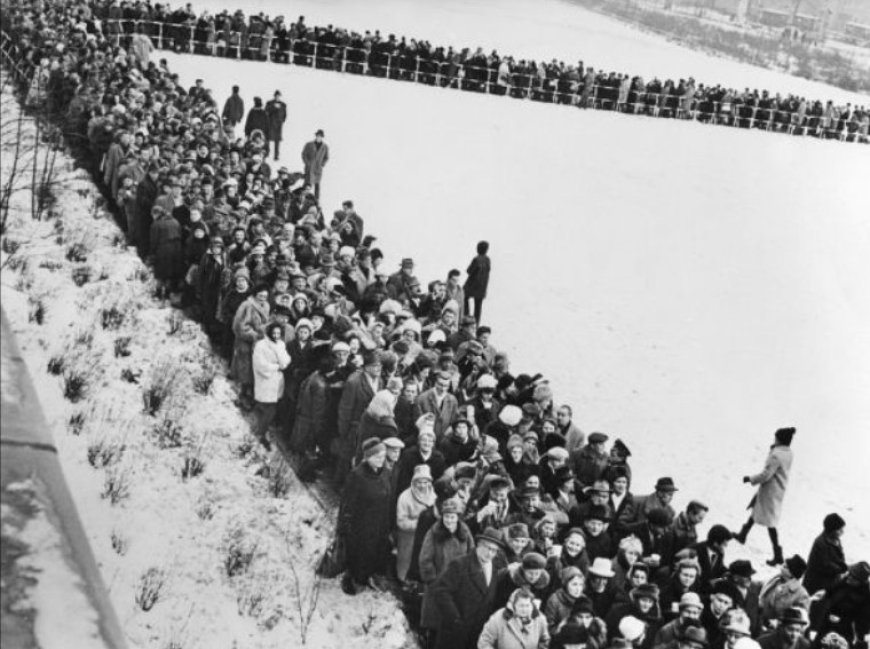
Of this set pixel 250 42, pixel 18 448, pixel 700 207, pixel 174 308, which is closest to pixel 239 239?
pixel 174 308

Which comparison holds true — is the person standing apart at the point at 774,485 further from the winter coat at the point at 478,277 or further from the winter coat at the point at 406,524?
the winter coat at the point at 478,277

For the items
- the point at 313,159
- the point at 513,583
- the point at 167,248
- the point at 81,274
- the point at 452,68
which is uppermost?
the point at 452,68

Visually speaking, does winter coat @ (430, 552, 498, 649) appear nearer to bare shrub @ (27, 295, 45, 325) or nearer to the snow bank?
the snow bank

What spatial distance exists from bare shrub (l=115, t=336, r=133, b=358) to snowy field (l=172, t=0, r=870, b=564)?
564 centimetres

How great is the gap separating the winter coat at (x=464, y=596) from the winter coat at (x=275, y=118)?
51.3 ft

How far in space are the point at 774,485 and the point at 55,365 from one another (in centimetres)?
669

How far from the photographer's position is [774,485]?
364 inches

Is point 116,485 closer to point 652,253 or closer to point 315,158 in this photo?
point 315,158

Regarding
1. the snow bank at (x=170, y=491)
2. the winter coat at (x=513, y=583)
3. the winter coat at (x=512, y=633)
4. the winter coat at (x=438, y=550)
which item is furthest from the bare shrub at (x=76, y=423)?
the winter coat at (x=512, y=633)

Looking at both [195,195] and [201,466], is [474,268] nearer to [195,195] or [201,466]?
[195,195]

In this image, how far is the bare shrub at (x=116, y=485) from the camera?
710 cm

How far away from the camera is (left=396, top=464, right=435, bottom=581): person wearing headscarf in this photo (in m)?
6.79

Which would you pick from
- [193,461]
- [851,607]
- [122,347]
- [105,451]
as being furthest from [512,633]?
[122,347]

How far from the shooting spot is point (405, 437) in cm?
809
